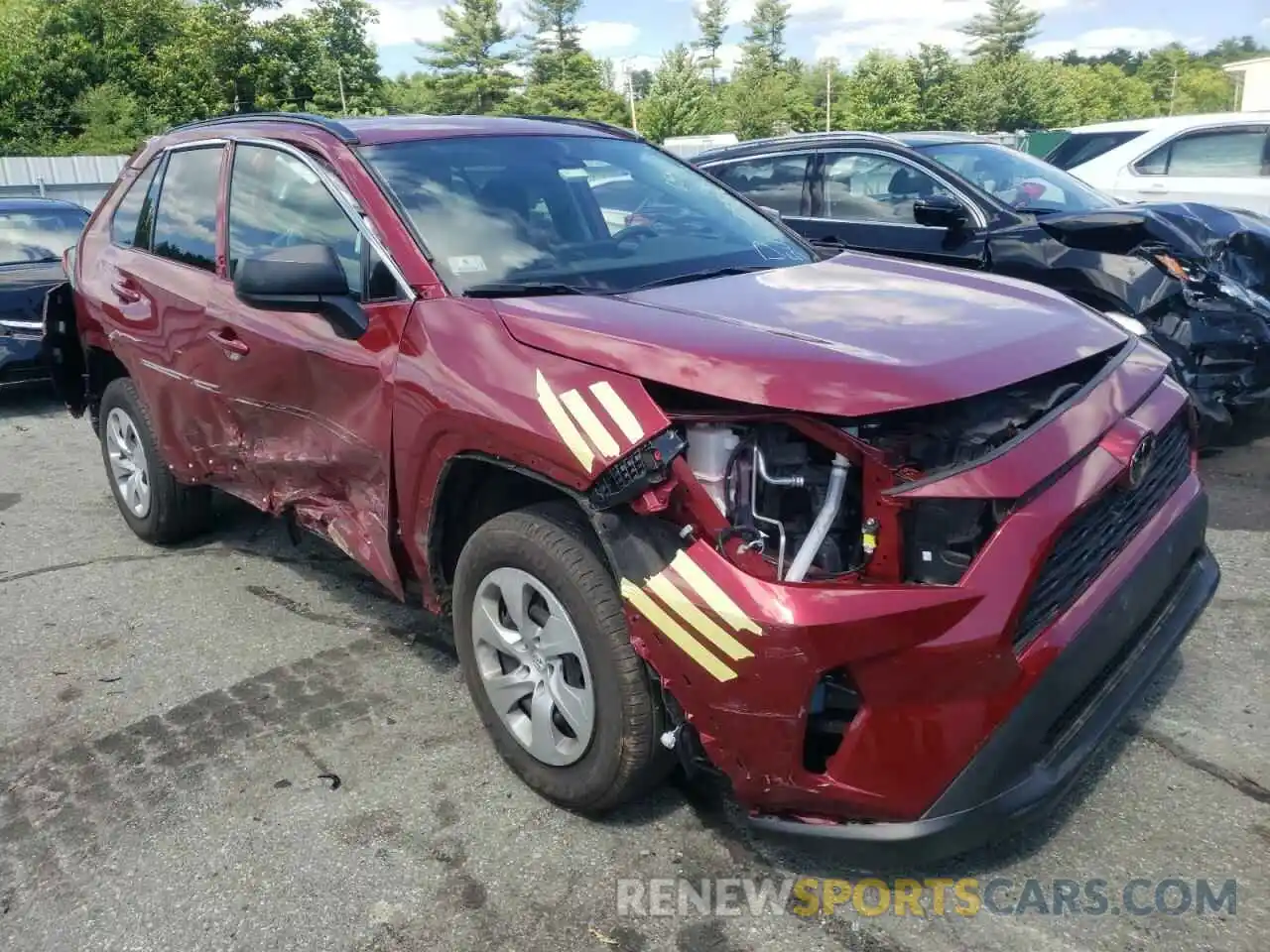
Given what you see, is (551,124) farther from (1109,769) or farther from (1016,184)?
(1016,184)

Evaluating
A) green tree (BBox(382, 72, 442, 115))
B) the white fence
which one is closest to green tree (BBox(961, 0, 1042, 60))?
green tree (BBox(382, 72, 442, 115))

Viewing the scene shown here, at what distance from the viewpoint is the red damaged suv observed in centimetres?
212

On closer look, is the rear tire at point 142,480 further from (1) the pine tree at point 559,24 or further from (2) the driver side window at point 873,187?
(1) the pine tree at point 559,24

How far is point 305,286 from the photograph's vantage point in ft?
9.61

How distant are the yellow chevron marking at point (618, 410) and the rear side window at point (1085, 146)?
9280 millimetres

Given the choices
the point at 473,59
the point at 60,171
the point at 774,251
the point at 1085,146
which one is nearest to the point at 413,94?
the point at 473,59

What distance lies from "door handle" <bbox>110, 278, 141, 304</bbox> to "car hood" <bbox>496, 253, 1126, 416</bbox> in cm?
232

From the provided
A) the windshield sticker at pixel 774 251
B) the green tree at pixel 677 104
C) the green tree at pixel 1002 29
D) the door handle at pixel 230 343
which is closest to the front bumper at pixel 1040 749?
the windshield sticker at pixel 774 251

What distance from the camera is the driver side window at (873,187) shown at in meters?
6.34

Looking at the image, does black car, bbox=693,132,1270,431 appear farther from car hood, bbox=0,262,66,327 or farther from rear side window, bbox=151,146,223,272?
car hood, bbox=0,262,66,327

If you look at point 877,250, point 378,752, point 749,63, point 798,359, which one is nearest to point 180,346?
point 378,752

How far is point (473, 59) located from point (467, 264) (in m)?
81.5

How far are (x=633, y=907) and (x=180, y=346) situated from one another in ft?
9.06

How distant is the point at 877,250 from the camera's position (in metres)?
6.29
